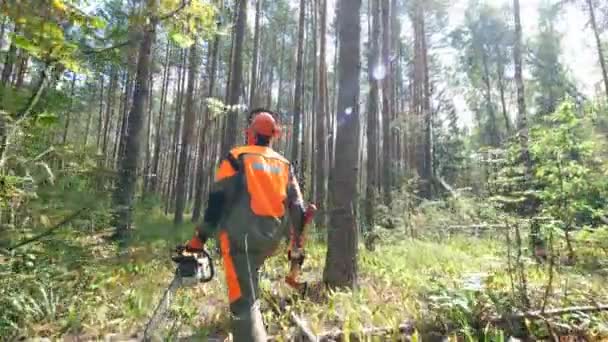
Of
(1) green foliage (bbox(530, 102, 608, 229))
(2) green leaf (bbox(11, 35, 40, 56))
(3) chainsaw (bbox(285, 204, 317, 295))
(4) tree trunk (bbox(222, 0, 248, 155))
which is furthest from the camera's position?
(4) tree trunk (bbox(222, 0, 248, 155))

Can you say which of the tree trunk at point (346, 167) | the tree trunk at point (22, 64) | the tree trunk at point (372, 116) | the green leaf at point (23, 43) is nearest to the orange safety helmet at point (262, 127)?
the green leaf at point (23, 43)

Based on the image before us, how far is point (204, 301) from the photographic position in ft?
17.7

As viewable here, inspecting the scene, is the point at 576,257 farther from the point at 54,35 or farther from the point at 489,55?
the point at 489,55

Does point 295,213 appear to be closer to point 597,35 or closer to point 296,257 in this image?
point 296,257

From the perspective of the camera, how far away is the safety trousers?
2900 millimetres

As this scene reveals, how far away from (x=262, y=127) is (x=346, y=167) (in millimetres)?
2420

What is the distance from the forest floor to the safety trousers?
18.4 inches

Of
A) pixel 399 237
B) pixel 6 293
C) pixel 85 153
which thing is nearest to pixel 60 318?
pixel 6 293

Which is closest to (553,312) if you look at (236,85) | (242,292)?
(242,292)

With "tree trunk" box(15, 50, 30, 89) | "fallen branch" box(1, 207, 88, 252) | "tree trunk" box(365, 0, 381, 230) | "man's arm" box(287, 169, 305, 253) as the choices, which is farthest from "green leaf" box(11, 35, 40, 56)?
"tree trunk" box(365, 0, 381, 230)

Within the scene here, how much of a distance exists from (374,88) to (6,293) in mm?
10239

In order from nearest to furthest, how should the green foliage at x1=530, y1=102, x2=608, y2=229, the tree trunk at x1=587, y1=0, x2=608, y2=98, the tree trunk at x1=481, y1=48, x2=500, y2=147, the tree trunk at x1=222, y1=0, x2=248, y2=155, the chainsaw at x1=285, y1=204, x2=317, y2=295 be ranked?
the chainsaw at x1=285, y1=204, x2=317, y2=295
the green foliage at x1=530, y1=102, x2=608, y2=229
the tree trunk at x1=222, y1=0, x2=248, y2=155
the tree trunk at x1=587, y1=0, x2=608, y2=98
the tree trunk at x1=481, y1=48, x2=500, y2=147

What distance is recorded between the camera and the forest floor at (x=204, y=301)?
319cm

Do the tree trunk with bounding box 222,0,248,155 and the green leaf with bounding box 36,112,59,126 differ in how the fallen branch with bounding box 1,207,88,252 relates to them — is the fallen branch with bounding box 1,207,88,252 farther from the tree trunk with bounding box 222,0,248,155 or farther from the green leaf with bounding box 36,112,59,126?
the tree trunk with bounding box 222,0,248,155
